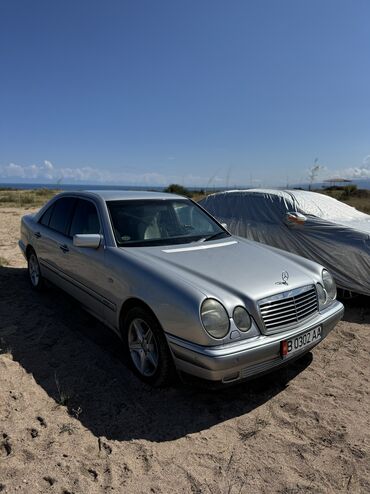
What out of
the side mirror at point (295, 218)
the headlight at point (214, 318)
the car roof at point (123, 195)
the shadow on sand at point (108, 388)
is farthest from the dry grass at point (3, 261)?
the headlight at point (214, 318)

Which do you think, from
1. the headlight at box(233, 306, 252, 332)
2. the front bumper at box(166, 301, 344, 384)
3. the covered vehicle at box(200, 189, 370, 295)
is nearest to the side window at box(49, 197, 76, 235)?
the front bumper at box(166, 301, 344, 384)

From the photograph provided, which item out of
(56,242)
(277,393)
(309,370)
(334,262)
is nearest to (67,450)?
(277,393)

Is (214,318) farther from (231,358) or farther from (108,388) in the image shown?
(108,388)

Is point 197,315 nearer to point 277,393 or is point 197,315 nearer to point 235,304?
point 235,304

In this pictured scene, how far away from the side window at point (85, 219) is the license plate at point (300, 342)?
2.15 meters

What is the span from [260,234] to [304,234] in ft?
2.37

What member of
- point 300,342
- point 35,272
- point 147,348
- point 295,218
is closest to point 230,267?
point 300,342

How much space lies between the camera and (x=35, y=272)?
5.67 m

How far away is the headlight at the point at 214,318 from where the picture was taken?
8.98 ft

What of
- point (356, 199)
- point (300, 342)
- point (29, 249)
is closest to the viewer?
point (300, 342)

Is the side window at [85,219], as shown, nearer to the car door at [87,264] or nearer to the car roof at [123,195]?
the car door at [87,264]

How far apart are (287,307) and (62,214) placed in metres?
3.08

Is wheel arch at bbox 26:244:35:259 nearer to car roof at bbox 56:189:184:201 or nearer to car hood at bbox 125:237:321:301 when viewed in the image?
car roof at bbox 56:189:184:201

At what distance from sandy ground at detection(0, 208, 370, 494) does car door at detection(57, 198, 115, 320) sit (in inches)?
19.4
